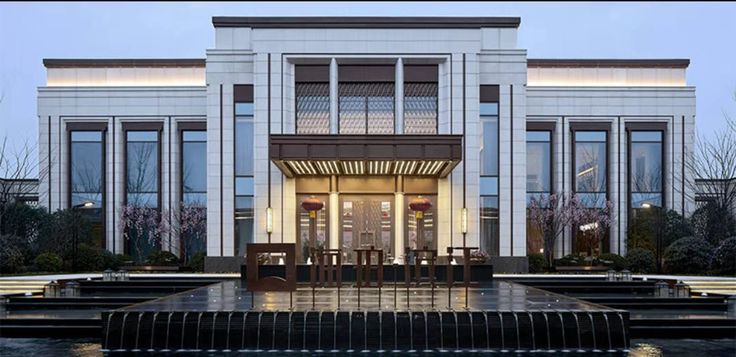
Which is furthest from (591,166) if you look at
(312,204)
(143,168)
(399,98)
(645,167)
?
(143,168)

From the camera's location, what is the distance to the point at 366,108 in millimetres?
28109

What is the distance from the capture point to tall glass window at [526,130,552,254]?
121 ft

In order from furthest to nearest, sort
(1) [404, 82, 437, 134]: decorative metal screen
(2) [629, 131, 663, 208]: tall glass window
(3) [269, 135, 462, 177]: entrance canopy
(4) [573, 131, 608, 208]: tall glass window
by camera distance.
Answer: (4) [573, 131, 608, 208]: tall glass window → (2) [629, 131, 663, 208]: tall glass window → (1) [404, 82, 437, 134]: decorative metal screen → (3) [269, 135, 462, 177]: entrance canopy

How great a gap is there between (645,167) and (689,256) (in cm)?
931

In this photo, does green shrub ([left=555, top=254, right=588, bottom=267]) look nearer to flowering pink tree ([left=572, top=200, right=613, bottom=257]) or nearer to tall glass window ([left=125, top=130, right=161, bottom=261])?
flowering pink tree ([left=572, top=200, right=613, bottom=257])

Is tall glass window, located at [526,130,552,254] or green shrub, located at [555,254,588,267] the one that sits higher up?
tall glass window, located at [526,130,552,254]

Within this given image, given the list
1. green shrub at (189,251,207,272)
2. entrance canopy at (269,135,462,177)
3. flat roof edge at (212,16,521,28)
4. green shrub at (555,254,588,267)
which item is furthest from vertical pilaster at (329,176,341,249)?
green shrub at (555,254,588,267)

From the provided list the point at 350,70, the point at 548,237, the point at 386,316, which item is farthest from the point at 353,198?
the point at 386,316

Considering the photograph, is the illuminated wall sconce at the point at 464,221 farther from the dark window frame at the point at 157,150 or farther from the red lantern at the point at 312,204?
the dark window frame at the point at 157,150

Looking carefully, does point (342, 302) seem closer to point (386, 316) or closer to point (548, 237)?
point (386, 316)

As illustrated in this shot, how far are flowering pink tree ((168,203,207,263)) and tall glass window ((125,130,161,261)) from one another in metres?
1.44

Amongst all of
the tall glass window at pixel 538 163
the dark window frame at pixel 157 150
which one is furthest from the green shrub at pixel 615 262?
the dark window frame at pixel 157 150

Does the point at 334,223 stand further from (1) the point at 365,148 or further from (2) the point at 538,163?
(2) the point at 538,163

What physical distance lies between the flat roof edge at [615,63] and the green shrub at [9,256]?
24.9 meters
